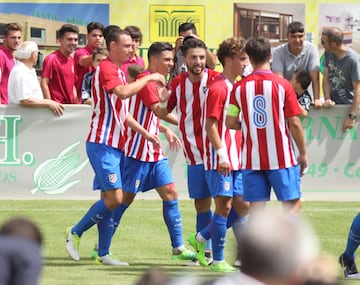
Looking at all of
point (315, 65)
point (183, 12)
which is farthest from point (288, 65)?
point (183, 12)

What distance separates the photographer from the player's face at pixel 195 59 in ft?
33.5

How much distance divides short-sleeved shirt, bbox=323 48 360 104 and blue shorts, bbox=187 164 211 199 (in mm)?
4944

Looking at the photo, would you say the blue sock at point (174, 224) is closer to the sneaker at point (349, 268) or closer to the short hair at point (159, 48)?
the short hair at point (159, 48)

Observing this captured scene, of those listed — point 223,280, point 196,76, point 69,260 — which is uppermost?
point 196,76

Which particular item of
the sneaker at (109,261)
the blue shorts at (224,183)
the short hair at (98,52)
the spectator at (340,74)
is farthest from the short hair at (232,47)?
the spectator at (340,74)

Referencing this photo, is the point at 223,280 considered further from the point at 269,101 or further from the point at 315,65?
the point at 315,65

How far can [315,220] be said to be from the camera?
13.3m

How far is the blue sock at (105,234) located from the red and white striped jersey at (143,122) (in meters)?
0.70

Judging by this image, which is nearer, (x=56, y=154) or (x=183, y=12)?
(x=56, y=154)

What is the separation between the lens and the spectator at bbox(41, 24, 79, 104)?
15.3m

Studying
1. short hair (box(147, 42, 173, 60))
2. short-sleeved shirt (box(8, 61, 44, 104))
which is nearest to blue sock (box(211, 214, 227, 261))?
short hair (box(147, 42, 173, 60))

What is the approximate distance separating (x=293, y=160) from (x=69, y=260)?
7.86ft

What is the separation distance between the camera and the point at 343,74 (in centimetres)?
1509

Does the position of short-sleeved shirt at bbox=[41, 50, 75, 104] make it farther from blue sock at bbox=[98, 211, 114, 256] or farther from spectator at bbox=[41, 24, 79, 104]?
blue sock at bbox=[98, 211, 114, 256]
